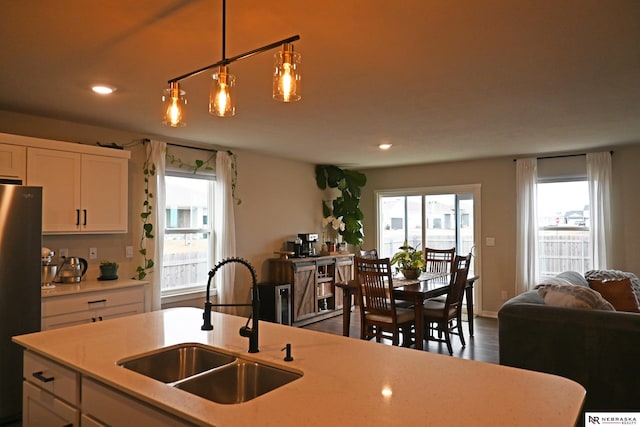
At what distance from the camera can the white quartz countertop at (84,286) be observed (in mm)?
3317

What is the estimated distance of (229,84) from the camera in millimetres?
1798

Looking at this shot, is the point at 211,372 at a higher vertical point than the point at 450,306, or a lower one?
higher

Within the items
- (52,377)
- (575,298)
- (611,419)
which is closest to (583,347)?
(575,298)

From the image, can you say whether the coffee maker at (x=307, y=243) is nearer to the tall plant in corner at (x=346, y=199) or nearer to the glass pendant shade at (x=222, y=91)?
the tall plant in corner at (x=346, y=199)

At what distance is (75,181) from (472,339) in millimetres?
4677

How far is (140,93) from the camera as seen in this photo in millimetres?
3141

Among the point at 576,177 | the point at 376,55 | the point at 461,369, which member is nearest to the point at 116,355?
the point at 461,369

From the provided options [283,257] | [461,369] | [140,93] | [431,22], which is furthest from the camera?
[283,257]

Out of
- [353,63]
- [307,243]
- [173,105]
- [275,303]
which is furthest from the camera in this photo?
[307,243]

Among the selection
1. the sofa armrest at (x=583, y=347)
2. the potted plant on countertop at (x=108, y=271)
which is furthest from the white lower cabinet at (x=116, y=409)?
the potted plant on countertop at (x=108, y=271)

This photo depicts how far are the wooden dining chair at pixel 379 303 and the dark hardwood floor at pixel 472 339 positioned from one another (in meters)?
0.65

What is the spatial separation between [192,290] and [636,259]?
565 cm

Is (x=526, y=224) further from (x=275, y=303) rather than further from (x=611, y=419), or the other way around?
(x=611, y=419)

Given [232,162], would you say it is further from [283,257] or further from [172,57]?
[172,57]
